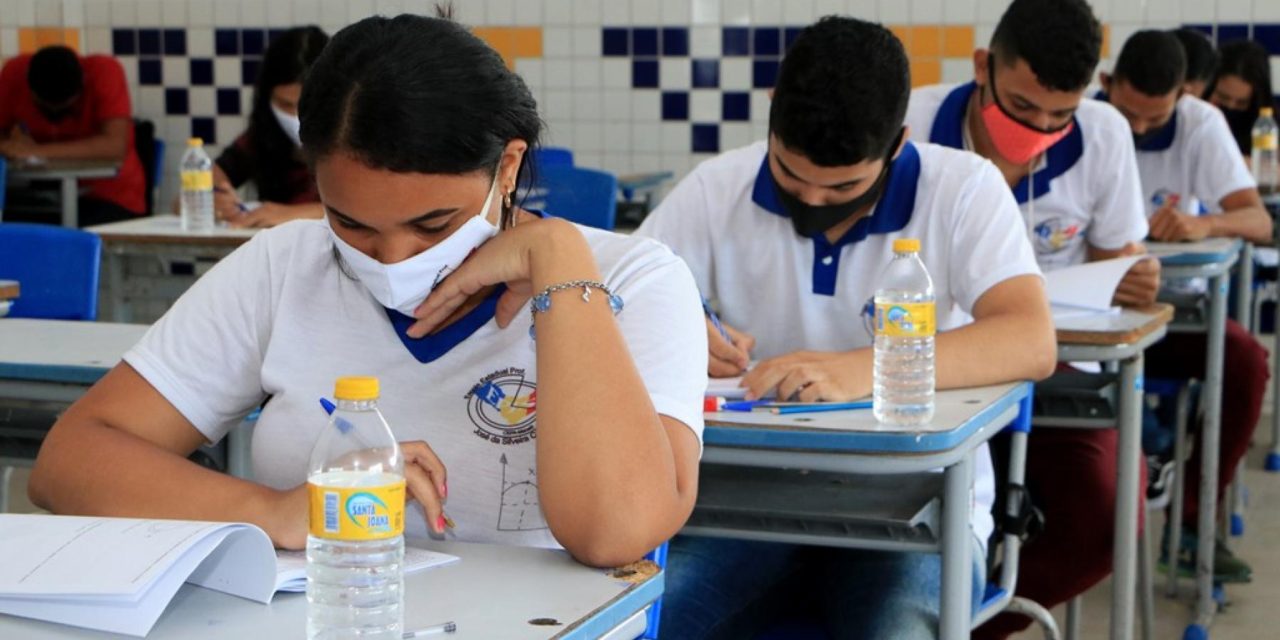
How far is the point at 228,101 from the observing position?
643 cm

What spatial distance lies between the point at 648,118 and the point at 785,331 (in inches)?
142

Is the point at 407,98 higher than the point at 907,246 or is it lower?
higher

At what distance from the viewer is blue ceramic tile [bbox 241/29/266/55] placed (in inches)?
250

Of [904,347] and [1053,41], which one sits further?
[1053,41]

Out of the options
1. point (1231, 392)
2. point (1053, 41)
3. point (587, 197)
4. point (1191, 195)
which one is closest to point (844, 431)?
point (1053, 41)

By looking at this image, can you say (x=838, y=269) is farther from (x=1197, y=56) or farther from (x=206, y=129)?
(x=206, y=129)

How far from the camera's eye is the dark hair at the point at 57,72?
6.25 m

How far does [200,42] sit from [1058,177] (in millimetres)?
4164

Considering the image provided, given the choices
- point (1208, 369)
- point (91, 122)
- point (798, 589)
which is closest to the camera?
point (798, 589)

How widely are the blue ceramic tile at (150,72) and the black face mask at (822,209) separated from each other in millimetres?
4611

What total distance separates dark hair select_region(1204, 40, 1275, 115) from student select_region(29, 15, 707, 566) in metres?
4.26

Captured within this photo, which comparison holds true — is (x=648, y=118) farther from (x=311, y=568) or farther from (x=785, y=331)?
(x=311, y=568)

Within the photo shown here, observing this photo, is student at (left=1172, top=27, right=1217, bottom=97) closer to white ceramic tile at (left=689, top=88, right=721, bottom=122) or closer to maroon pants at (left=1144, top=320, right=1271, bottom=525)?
maroon pants at (left=1144, top=320, right=1271, bottom=525)

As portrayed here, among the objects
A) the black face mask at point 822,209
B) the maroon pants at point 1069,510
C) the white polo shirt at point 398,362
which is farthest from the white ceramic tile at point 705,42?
the white polo shirt at point 398,362
